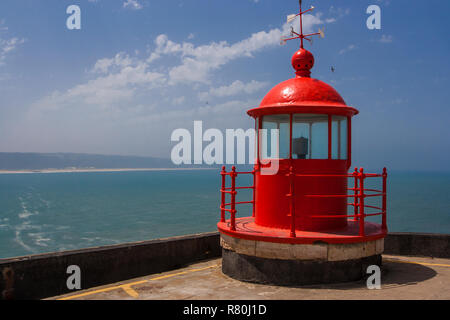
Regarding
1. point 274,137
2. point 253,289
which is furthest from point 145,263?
point 274,137

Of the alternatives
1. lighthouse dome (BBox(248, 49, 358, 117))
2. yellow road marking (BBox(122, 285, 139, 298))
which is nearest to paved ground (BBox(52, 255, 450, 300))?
yellow road marking (BBox(122, 285, 139, 298))

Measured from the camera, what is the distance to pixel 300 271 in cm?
687

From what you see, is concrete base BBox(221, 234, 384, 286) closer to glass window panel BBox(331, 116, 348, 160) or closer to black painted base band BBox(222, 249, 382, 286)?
black painted base band BBox(222, 249, 382, 286)

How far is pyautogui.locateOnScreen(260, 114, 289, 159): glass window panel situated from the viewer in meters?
7.61

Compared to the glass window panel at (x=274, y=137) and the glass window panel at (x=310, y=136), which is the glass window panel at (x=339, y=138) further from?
the glass window panel at (x=274, y=137)

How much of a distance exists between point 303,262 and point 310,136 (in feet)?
7.74

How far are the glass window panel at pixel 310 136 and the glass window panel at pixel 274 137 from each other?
0.17m

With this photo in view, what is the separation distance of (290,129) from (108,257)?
4.36 meters

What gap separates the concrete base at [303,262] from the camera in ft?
22.5

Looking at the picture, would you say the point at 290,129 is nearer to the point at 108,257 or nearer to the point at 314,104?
the point at 314,104

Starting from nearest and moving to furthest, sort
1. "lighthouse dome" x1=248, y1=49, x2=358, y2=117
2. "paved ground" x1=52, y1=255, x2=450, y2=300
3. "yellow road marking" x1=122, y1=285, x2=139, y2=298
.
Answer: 1. "paved ground" x1=52, y1=255, x2=450, y2=300
2. "yellow road marking" x1=122, y1=285, x2=139, y2=298
3. "lighthouse dome" x1=248, y1=49, x2=358, y2=117

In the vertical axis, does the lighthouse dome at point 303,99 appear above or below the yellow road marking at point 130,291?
above

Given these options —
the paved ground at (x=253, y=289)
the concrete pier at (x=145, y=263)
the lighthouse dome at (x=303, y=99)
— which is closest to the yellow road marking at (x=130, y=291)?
the paved ground at (x=253, y=289)
